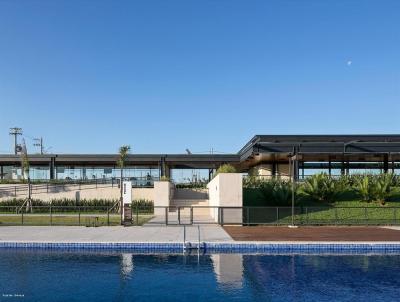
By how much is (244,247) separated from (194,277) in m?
4.39

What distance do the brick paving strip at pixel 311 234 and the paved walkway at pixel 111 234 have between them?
87cm

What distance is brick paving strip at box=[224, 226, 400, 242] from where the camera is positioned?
19031 millimetres

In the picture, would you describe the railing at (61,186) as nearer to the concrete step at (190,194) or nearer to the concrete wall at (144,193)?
the concrete wall at (144,193)

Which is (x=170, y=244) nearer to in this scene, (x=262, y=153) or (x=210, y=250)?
(x=210, y=250)

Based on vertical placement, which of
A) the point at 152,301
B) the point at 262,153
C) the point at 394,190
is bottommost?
the point at 152,301

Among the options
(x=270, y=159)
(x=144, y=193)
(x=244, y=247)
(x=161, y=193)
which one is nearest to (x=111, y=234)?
(x=244, y=247)

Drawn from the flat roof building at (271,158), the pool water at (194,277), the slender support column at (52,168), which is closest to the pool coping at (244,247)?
the pool water at (194,277)

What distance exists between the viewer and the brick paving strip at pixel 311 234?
1903 cm

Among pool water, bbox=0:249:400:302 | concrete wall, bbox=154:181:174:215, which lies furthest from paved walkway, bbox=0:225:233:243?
concrete wall, bbox=154:181:174:215

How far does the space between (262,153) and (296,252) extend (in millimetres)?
20835

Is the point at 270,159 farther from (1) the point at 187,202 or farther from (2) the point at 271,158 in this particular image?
(1) the point at 187,202

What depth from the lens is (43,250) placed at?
17062 mm

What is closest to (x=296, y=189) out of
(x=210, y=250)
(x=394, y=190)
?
(x=394, y=190)

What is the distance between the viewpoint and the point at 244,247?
17.1 meters
